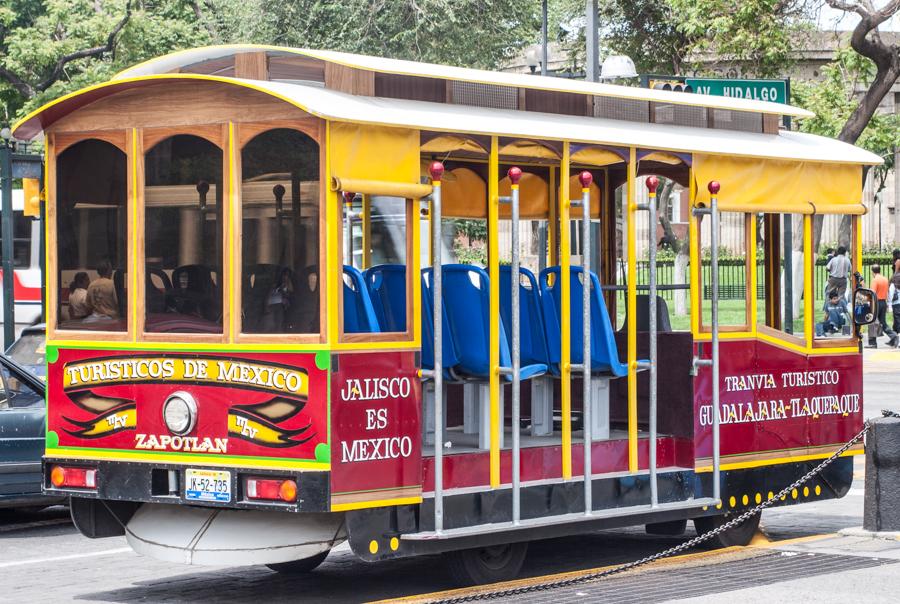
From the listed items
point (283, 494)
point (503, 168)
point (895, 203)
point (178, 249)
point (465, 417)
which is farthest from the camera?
point (895, 203)

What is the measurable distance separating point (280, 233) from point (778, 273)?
13.6 ft

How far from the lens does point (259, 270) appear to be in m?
7.84

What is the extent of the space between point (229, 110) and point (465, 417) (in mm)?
2458

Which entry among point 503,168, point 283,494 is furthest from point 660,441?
point 283,494

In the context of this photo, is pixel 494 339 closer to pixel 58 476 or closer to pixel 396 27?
pixel 58 476

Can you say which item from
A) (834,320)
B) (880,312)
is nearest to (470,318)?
(834,320)

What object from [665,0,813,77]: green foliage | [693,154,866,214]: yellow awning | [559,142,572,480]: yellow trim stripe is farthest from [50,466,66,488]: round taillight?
[665,0,813,77]: green foliage

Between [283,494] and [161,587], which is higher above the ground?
[283,494]

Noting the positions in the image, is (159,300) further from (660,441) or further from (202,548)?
(660,441)

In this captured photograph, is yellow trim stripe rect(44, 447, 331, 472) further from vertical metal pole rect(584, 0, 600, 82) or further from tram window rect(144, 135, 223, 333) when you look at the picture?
vertical metal pole rect(584, 0, 600, 82)

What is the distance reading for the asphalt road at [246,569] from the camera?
872 cm

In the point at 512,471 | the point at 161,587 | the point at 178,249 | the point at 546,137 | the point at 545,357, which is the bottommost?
the point at 161,587

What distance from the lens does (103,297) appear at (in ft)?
27.4

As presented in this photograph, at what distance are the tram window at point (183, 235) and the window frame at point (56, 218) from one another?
104 mm
